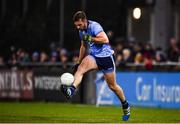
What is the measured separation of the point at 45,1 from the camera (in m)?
40.9

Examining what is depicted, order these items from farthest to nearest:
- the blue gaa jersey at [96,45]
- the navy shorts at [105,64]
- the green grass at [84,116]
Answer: the green grass at [84,116] → the navy shorts at [105,64] → the blue gaa jersey at [96,45]

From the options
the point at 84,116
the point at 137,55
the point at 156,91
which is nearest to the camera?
the point at 84,116

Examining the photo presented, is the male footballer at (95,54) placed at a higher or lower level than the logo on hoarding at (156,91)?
higher

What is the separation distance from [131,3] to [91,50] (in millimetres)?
17296

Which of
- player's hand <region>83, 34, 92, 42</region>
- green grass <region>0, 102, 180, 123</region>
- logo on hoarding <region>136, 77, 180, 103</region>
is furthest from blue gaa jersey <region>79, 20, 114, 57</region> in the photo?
logo on hoarding <region>136, 77, 180, 103</region>

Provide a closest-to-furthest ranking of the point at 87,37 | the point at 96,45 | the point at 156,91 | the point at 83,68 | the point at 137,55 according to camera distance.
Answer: the point at 87,37 < the point at 83,68 < the point at 96,45 < the point at 156,91 < the point at 137,55

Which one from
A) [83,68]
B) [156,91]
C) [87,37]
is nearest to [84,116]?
[83,68]

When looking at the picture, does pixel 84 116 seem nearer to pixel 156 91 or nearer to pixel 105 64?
pixel 105 64

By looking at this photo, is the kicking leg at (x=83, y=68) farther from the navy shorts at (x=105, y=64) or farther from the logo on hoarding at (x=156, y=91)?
the logo on hoarding at (x=156, y=91)

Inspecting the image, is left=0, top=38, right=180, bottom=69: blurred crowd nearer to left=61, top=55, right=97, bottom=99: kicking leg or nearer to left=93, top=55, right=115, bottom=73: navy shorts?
left=93, top=55, right=115, bottom=73: navy shorts

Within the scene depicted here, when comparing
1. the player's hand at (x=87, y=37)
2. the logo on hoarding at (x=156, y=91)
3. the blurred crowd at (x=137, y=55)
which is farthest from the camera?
the blurred crowd at (x=137, y=55)

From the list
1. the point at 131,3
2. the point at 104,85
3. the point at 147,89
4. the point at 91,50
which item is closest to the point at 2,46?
the point at 131,3

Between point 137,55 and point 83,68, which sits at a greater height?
point 83,68

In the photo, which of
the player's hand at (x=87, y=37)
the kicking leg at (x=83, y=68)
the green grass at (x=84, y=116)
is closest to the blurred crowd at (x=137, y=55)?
the green grass at (x=84, y=116)
